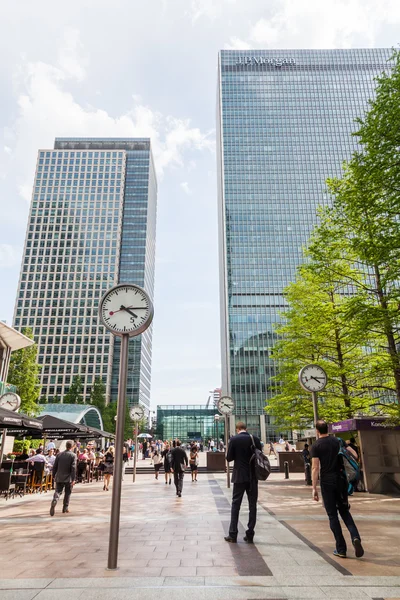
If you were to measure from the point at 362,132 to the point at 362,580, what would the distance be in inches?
471

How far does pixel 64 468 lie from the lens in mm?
9969

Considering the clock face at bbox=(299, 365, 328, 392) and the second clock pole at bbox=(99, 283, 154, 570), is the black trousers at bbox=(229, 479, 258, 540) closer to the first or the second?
the second clock pole at bbox=(99, 283, 154, 570)

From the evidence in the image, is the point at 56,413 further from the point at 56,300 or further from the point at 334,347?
the point at 56,300

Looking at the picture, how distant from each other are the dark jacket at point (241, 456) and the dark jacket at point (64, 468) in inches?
218

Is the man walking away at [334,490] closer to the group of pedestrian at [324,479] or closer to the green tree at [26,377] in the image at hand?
the group of pedestrian at [324,479]

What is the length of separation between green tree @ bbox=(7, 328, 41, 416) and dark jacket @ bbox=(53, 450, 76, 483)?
27.8 metres

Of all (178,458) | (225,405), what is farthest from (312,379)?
(178,458)

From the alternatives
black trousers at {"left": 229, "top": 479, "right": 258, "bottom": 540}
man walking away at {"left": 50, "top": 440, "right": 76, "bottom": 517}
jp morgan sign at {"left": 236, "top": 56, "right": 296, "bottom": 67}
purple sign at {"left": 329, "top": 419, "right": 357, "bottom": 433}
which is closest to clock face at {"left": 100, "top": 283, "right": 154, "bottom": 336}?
black trousers at {"left": 229, "top": 479, "right": 258, "bottom": 540}

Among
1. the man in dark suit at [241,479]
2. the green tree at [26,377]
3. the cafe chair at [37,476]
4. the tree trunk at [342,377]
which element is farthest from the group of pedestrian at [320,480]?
the green tree at [26,377]

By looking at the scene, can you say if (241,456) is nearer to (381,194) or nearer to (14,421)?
(14,421)

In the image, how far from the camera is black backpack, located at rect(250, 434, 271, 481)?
6.20 meters

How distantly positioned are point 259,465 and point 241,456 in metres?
0.33

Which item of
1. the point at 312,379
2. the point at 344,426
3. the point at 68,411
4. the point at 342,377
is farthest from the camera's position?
the point at 68,411

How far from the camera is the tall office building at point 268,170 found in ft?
289
